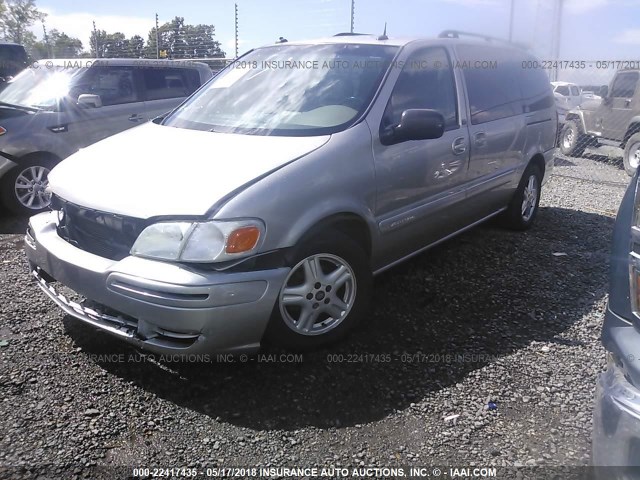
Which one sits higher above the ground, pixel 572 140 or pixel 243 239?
pixel 243 239

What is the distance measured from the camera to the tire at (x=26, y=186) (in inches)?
227

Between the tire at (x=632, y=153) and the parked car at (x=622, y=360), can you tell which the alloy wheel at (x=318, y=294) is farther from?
the tire at (x=632, y=153)

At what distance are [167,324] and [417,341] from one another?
4.93 feet

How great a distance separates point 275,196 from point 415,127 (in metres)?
1.09

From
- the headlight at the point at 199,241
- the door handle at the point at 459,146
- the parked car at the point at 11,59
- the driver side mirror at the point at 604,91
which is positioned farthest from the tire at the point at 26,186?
the driver side mirror at the point at 604,91

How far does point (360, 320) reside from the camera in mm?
3338

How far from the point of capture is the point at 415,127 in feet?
10.8

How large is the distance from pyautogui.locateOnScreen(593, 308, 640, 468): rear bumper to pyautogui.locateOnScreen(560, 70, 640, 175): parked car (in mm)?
9306

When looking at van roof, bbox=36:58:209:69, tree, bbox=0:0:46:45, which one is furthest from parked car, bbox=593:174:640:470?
tree, bbox=0:0:46:45

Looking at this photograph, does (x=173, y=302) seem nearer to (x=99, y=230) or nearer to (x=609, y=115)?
(x=99, y=230)

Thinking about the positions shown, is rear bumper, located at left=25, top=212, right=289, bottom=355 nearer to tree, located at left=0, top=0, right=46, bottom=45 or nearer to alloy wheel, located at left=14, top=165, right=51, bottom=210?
alloy wheel, located at left=14, top=165, right=51, bottom=210

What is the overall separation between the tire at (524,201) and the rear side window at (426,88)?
5.16 ft

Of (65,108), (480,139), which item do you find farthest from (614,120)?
(65,108)

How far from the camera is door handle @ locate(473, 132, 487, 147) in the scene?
13.9ft
